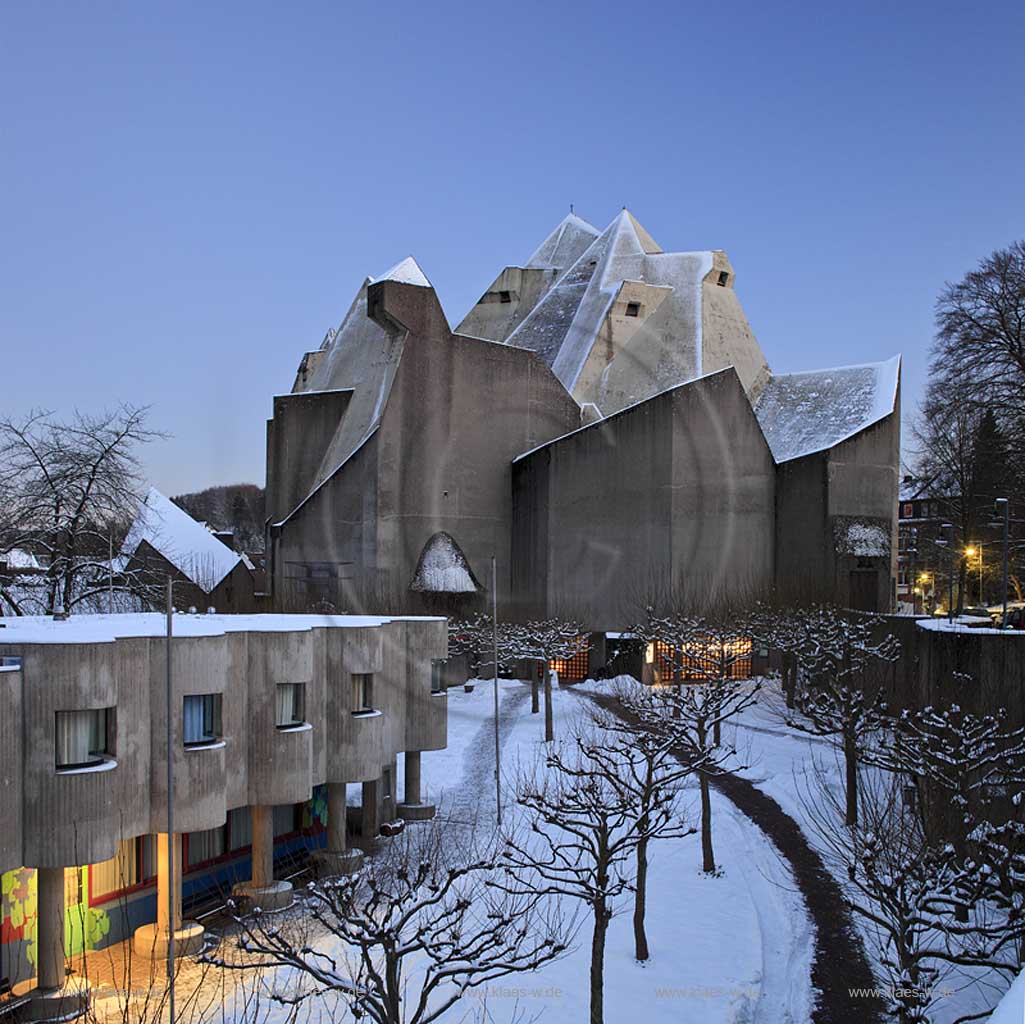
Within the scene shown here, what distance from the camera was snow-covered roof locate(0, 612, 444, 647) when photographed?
1503cm

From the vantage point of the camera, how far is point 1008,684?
737 inches

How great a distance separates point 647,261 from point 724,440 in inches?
725

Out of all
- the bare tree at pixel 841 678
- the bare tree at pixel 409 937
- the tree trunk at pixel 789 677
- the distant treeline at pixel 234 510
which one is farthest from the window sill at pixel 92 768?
the distant treeline at pixel 234 510

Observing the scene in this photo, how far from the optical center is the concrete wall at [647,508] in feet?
143

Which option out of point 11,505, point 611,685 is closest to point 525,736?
point 611,685

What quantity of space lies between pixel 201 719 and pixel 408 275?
3124 cm

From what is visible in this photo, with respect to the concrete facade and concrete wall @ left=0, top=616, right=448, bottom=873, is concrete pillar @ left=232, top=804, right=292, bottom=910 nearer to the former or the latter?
the concrete facade

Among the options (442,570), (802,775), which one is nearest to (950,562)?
(442,570)

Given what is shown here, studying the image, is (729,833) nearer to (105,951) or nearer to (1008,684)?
(1008,684)

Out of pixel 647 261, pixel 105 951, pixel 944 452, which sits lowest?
pixel 105 951

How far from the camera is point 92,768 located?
14.9m

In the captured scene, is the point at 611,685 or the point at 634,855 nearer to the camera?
the point at 634,855

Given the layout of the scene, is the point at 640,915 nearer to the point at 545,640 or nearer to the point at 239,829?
the point at 239,829

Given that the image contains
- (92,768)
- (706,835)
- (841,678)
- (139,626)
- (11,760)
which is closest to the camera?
(11,760)
